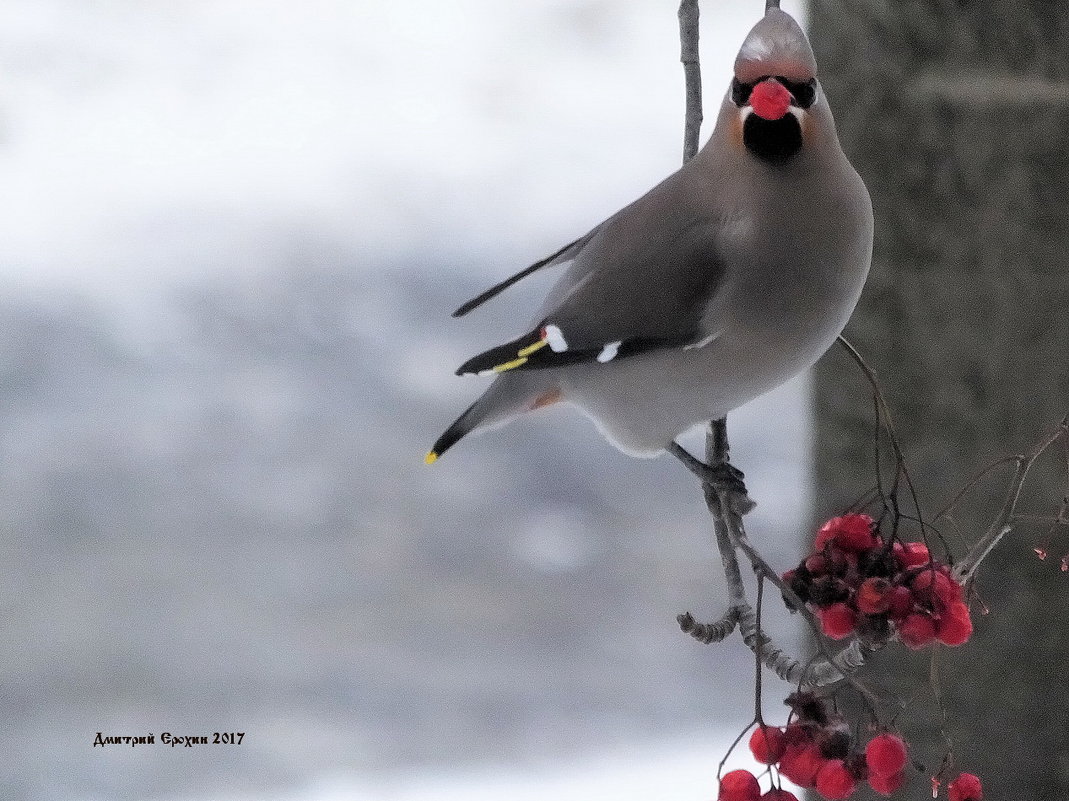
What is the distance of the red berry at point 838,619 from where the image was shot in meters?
0.65

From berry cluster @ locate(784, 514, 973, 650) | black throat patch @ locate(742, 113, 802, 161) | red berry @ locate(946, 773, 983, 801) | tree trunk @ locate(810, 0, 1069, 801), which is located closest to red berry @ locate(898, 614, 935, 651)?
berry cluster @ locate(784, 514, 973, 650)

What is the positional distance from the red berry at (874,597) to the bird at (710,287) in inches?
4.6

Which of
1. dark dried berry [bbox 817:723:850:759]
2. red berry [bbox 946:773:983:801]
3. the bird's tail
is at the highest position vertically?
the bird's tail

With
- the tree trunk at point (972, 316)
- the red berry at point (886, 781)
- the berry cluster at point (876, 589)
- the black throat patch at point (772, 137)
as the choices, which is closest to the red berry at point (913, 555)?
the berry cluster at point (876, 589)

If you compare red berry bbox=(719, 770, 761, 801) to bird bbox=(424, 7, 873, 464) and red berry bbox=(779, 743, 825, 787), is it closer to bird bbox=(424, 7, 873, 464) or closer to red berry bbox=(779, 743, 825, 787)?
red berry bbox=(779, 743, 825, 787)

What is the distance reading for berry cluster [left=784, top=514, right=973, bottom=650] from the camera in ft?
2.10

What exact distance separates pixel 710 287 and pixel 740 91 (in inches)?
6.0

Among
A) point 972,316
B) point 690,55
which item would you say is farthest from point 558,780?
point 690,55

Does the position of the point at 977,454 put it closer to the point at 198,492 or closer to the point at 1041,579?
the point at 1041,579

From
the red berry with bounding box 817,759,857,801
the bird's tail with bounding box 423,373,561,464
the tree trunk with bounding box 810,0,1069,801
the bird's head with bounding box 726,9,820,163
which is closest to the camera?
the bird's head with bounding box 726,9,820,163

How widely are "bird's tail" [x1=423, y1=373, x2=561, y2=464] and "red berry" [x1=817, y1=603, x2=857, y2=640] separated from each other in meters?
0.21

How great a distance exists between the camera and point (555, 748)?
1479mm

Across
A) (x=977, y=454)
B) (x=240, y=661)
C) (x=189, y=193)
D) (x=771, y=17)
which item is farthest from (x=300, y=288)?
(x=771, y=17)

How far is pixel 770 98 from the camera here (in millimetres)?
529
